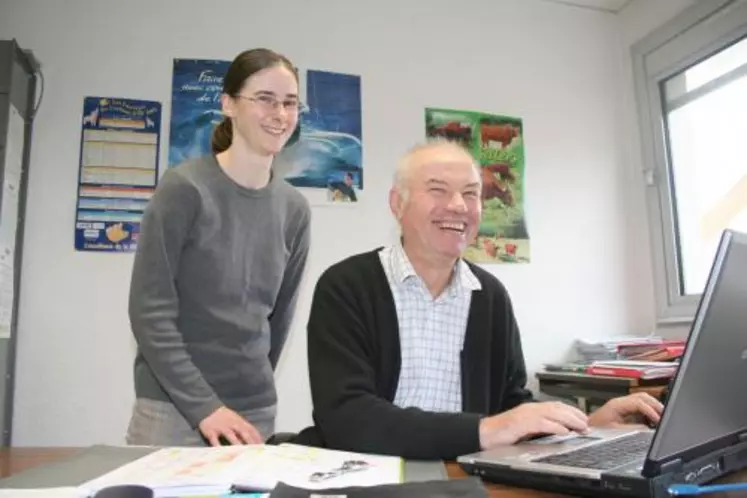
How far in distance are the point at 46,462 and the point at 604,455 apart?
2.44 feet

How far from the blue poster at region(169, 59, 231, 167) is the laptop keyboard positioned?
1.88 metres

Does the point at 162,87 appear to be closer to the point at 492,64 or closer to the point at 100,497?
the point at 492,64

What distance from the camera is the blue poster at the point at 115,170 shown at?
2.17 meters

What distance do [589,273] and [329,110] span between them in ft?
4.51

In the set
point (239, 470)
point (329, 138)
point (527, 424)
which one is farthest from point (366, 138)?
point (239, 470)

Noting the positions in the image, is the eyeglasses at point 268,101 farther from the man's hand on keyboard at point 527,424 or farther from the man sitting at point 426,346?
the man's hand on keyboard at point 527,424

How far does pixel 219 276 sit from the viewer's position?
4.26 feet

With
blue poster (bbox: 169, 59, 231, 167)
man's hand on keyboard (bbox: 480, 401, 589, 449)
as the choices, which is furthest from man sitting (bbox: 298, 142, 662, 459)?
blue poster (bbox: 169, 59, 231, 167)

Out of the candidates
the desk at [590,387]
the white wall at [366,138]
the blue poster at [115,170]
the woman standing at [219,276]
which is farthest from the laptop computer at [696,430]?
the blue poster at [115,170]

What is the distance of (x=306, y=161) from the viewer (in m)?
2.38

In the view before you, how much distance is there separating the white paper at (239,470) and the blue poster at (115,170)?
4.94 ft

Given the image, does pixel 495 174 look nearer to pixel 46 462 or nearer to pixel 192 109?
pixel 192 109

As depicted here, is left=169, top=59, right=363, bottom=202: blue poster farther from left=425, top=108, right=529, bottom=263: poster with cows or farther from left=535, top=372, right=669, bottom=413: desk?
left=535, top=372, right=669, bottom=413: desk

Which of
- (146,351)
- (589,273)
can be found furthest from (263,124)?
(589,273)
